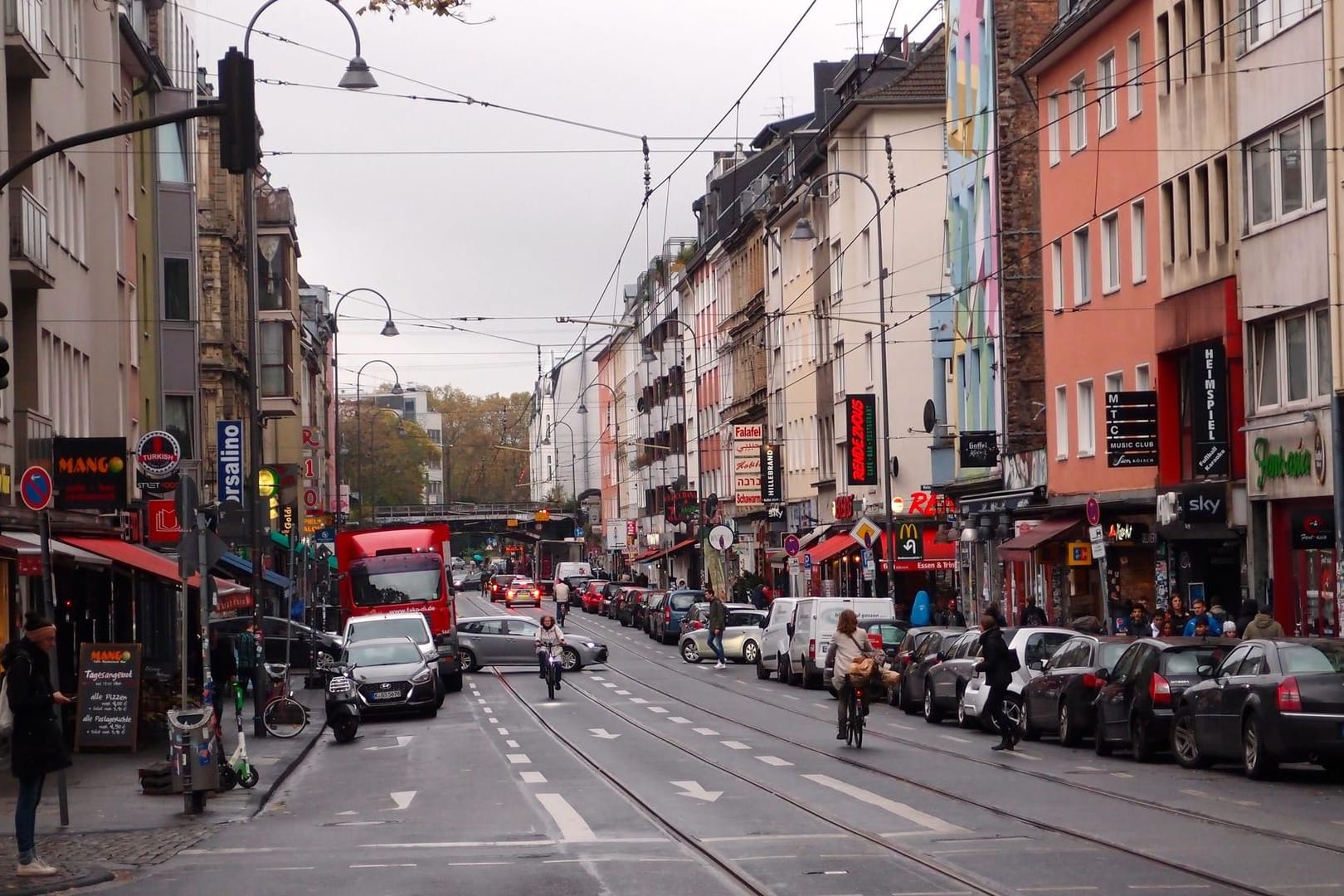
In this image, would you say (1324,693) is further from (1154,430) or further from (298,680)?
(298,680)

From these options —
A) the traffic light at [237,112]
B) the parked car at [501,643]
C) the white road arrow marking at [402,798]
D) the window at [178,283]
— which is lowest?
the parked car at [501,643]

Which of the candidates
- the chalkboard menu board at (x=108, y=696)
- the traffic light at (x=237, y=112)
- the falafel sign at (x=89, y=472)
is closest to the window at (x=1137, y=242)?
the falafel sign at (x=89, y=472)

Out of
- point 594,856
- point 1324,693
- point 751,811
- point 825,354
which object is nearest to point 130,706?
point 751,811

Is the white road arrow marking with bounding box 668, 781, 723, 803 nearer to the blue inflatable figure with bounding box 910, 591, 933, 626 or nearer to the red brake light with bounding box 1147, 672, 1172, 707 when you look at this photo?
the red brake light with bounding box 1147, 672, 1172, 707

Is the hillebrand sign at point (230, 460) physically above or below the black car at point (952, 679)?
above

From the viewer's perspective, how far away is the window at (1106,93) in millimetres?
41406

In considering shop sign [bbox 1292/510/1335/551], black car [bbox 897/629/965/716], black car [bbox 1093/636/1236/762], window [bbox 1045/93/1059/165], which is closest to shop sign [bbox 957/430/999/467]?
window [bbox 1045/93/1059/165]

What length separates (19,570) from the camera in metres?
25.7

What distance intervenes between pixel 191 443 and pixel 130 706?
90.8ft

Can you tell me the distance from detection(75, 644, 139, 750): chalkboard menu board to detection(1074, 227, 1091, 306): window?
24163 mm

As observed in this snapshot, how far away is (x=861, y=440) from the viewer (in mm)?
61906

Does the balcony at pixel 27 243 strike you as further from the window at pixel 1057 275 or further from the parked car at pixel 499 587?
the parked car at pixel 499 587

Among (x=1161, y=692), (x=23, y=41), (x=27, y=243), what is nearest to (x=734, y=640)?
(x=27, y=243)

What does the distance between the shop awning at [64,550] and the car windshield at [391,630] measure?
932cm
